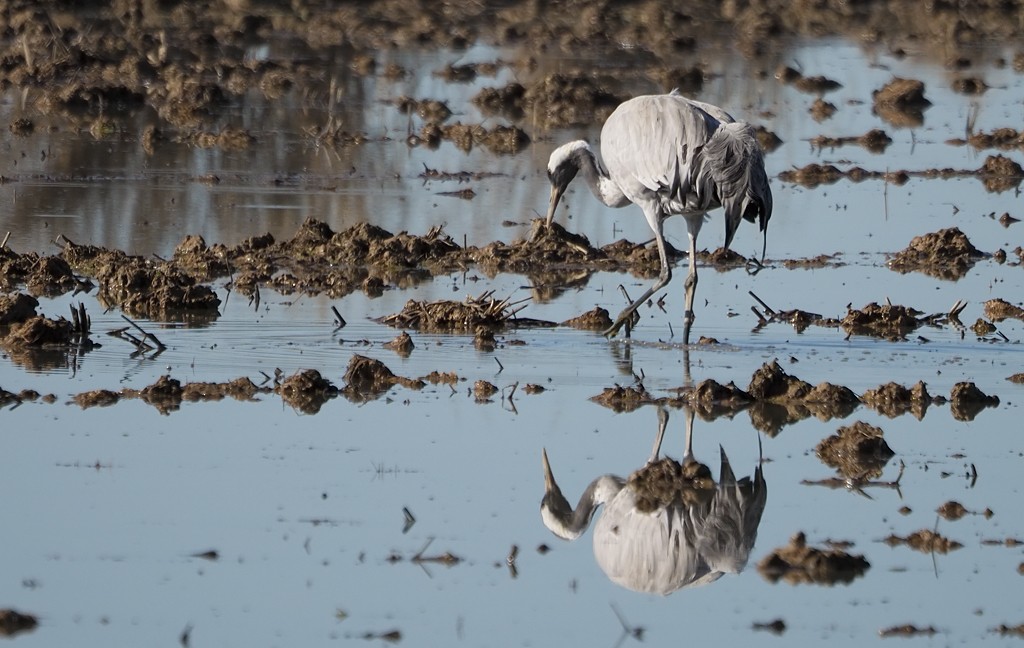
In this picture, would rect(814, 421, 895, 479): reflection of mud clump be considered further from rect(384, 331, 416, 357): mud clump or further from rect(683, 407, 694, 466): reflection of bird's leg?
rect(384, 331, 416, 357): mud clump

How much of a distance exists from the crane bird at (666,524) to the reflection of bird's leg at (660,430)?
135mm

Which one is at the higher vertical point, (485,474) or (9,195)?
(9,195)

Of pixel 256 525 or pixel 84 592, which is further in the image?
pixel 256 525

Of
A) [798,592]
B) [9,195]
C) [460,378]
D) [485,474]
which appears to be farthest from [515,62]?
[798,592]

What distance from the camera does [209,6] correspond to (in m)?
32.4

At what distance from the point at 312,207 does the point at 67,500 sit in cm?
834

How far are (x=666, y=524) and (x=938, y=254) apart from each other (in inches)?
278

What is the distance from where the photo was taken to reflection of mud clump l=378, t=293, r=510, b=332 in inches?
468

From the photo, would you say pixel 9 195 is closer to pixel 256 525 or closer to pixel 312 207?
pixel 312 207

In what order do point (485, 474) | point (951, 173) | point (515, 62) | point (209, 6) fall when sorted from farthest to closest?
point (209, 6) < point (515, 62) < point (951, 173) < point (485, 474)

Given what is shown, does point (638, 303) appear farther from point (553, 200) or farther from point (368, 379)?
point (368, 379)

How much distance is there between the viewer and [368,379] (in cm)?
1038

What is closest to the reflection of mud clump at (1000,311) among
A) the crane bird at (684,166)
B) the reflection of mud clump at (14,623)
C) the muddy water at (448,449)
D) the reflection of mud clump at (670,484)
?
the muddy water at (448,449)

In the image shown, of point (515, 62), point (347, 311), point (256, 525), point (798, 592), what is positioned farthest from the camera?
point (515, 62)
